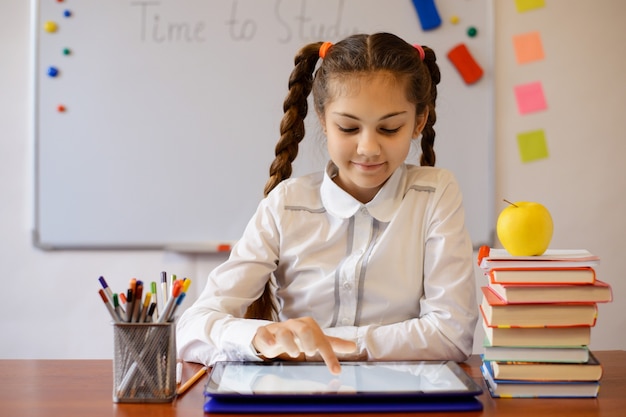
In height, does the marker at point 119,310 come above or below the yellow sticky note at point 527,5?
below

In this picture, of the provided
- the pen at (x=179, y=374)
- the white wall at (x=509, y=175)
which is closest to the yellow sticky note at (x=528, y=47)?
the white wall at (x=509, y=175)

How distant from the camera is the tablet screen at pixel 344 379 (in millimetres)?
869

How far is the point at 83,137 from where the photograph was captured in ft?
8.84

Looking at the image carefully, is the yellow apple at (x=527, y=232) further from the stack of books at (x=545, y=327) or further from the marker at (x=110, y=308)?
the marker at (x=110, y=308)

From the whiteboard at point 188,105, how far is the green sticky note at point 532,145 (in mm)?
133

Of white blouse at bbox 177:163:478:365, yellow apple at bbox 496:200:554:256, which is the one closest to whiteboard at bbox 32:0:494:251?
white blouse at bbox 177:163:478:365

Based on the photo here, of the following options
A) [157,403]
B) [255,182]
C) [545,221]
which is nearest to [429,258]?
[545,221]

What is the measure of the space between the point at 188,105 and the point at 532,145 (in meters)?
1.32

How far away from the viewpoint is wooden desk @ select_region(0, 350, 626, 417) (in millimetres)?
866

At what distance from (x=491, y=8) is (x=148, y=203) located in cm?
150

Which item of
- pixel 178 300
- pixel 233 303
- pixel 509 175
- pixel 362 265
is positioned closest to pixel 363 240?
pixel 362 265

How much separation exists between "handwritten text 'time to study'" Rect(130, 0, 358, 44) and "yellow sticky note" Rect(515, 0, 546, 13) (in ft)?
2.09

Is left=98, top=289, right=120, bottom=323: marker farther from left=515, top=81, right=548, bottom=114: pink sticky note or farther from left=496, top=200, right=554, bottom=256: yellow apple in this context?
left=515, top=81, right=548, bottom=114: pink sticky note

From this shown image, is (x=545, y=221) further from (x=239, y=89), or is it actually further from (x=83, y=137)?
(x=83, y=137)
